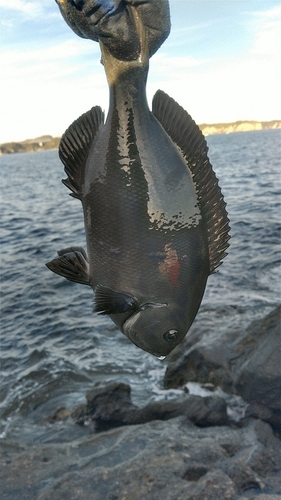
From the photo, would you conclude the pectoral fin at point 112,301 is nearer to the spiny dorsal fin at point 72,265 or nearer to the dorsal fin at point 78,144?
the spiny dorsal fin at point 72,265

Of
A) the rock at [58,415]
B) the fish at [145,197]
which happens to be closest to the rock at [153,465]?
the rock at [58,415]

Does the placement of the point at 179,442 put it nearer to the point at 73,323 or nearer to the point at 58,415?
the point at 58,415

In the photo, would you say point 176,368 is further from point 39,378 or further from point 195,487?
point 195,487

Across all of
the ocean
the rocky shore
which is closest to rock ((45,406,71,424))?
the rocky shore

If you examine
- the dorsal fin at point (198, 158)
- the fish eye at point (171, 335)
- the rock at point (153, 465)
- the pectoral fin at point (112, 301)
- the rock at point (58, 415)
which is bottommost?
the rock at point (58, 415)

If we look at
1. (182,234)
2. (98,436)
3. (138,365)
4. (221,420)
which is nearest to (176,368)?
(138,365)

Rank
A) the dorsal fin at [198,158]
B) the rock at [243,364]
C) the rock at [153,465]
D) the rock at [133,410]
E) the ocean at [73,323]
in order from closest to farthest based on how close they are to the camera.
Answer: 1. the dorsal fin at [198,158]
2. the rock at [153,465]
3. the rock at [133,410]
4. the rock at [243,364]
5. the ocean at [73,323]

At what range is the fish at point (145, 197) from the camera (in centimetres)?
239

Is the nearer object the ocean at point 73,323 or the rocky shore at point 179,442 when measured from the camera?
the rocky shore at point 179,442

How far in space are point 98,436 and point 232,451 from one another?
2.36 metres

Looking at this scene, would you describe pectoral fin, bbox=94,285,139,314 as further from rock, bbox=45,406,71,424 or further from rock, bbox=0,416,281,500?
rock, bbox=45,406,71,424

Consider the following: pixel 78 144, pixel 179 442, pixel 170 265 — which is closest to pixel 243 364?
pixel 179 442

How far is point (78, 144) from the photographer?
2465mm

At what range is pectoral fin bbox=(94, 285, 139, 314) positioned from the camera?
7.83 ft
